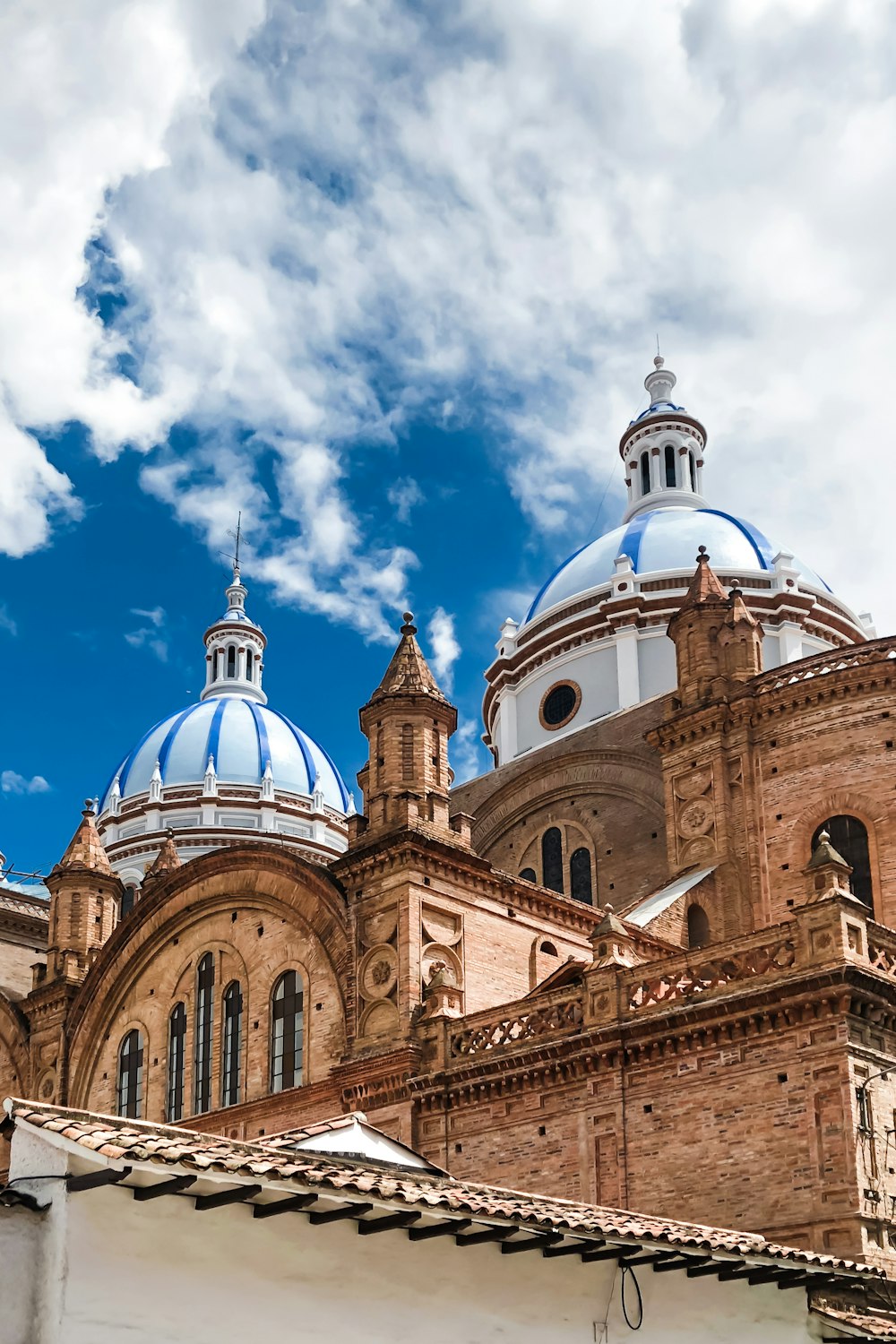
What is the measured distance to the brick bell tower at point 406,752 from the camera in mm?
27812

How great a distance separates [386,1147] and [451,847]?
11.9 meters

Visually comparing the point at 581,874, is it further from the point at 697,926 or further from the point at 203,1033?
the point at 203,1033

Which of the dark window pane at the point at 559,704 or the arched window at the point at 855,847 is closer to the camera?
the arched window at the point at 855,847

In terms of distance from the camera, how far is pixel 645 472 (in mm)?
49875

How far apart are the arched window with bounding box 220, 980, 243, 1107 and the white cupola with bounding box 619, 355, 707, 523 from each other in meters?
22.9

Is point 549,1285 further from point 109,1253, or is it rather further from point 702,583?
point 702,583

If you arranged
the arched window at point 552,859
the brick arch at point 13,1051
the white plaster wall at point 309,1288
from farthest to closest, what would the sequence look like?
the arched window at point 552,859, the brick arch at point 13,1051, the white plaster wall at point 309,1288

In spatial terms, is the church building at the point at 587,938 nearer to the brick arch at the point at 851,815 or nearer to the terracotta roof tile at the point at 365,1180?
the brick arch at the point at 851,815

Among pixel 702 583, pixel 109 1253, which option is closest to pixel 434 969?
pixel 702 583

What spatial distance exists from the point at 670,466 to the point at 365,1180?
39.2 m

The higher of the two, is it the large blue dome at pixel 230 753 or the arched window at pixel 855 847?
the large blue dome at pixel 230 753

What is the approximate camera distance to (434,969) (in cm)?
2677

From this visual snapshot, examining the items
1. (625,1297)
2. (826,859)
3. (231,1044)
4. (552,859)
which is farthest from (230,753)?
(625,1297)

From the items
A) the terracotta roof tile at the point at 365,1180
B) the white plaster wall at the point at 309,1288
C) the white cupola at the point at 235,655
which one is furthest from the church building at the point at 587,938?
the white cupola at the point at 235,655
